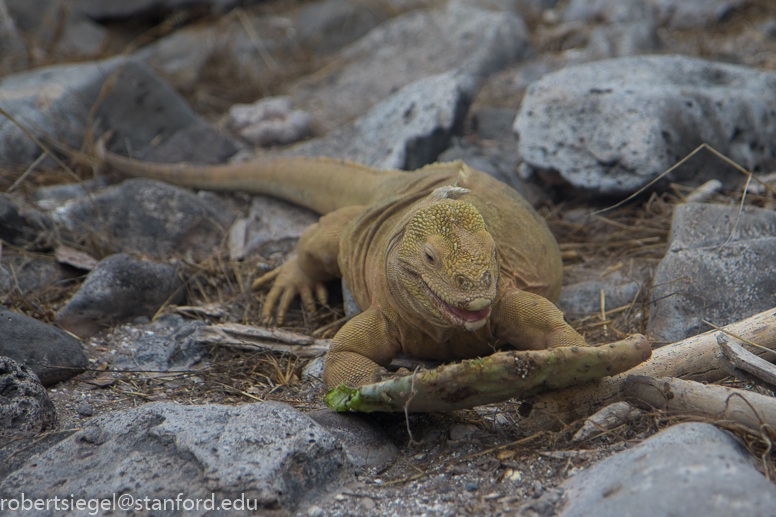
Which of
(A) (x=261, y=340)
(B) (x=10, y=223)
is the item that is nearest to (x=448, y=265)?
(A) (x=261, y=340)

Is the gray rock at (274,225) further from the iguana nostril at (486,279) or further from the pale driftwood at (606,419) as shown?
the pale driftwood at (606,419)

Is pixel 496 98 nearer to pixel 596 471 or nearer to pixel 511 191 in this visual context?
pixel 511 191

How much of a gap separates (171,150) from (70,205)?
5.16 ft

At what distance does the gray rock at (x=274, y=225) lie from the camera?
4973 millimetres

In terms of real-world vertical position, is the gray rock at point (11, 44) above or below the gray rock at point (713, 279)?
above

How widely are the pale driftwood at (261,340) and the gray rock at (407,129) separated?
2.00 metres

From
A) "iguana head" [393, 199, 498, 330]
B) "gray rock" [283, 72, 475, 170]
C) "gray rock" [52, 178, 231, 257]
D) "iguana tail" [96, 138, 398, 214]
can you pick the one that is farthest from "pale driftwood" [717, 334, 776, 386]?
"gray rock" [52, 178, 231, 257]

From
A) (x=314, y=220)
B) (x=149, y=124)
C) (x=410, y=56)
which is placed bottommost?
(x=314, y=220)

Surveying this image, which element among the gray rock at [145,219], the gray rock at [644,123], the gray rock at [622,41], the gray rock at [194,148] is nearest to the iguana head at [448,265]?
the gray rock at [644,123]

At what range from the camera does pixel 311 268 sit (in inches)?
168

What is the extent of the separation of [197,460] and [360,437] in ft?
2.11

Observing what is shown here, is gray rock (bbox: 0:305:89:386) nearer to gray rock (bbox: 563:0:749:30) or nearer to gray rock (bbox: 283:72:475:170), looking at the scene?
gray rock (bbox: 283:72:475:170)

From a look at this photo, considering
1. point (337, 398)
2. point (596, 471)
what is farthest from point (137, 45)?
point (596, 471)

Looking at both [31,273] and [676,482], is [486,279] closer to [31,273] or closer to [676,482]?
[676,482]
